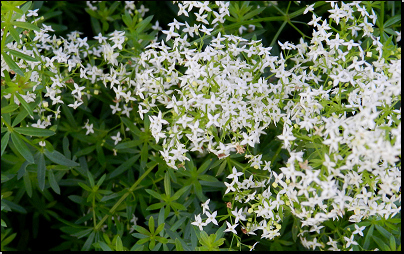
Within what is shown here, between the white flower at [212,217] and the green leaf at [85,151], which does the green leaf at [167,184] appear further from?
the green leaf at [85,151]

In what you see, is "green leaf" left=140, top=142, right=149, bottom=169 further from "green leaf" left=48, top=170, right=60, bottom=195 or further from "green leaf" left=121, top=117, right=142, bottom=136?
"green leaf" left=48, top=170, right=60, bottom=195

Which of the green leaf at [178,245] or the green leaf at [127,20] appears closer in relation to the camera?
the green leaf at [178,245]

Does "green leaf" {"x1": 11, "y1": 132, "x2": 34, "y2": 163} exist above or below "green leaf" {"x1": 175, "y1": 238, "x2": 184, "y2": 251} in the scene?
above

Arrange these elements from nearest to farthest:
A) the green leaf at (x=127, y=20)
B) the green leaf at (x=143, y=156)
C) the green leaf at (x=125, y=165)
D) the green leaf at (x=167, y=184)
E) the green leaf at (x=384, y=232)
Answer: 1. the green leaf at (x=384, y=232)
2. the green leaf at (x=167, y=184)
3. the green leaf at (x=143, y=156)
4. the green leaf at (x=125, y=165)
5. the green leaf at (x=127, y=20)

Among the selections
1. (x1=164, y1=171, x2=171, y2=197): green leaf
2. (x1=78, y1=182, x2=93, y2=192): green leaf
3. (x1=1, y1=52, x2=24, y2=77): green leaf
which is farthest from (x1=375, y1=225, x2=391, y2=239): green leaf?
(x1=1, y1=52, x2=24, y2=77): green leaf

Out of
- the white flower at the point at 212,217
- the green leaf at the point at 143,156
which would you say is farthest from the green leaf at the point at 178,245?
the green leaf at the point at 143,156

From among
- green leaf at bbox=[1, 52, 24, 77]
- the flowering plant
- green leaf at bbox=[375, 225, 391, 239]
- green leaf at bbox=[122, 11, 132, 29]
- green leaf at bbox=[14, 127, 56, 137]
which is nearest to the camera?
the flowering plant

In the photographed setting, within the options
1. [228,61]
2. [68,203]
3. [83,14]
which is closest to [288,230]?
[228,61]

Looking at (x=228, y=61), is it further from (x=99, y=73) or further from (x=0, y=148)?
(x=0, y=148)

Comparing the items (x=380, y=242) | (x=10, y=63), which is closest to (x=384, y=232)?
(x=380, y=242)
